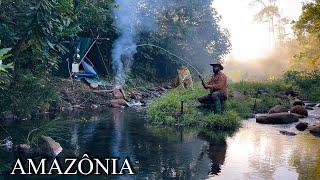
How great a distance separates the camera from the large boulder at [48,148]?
8.99 m

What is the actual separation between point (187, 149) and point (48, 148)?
3.10 meters

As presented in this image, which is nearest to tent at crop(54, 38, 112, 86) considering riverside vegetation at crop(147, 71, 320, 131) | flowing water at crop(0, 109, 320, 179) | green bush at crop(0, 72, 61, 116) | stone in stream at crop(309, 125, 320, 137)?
riverside vegetation at crop(147, 71, 320, 131)

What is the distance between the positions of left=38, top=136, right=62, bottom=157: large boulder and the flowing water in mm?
186

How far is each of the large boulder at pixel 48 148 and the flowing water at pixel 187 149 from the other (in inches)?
7.3

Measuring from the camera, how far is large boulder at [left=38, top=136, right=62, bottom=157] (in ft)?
29.5

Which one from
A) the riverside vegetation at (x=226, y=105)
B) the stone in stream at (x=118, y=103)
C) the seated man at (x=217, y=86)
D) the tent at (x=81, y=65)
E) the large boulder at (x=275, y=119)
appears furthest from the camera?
the tent at (x=81, y=65)

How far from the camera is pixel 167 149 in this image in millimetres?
9969

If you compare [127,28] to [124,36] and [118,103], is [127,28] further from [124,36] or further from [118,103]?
[118,103]

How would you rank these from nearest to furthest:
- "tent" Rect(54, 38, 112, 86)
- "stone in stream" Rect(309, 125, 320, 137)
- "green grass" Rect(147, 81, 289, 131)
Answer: "stone in stream" Rect(309, 125, 320, 137) < "green grass" Rect(147, 81, 289, 131) < "tent" Rect(54, 38, 112, 86)

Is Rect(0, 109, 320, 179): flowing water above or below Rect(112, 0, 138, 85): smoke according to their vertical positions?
below

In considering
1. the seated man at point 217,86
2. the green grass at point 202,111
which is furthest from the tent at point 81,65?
the seated man at point 217,86

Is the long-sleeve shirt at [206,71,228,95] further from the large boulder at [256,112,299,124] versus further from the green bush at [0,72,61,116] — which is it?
the green bush at [0,72,61,116]

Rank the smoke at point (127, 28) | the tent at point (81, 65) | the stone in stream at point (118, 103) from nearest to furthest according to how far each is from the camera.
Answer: the stone in stream at point (118, 103)
the tent at point (81, 65)
the smoke at point (127, 28)

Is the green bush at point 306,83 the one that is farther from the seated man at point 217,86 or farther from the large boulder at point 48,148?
the large boulder at point 48,148
